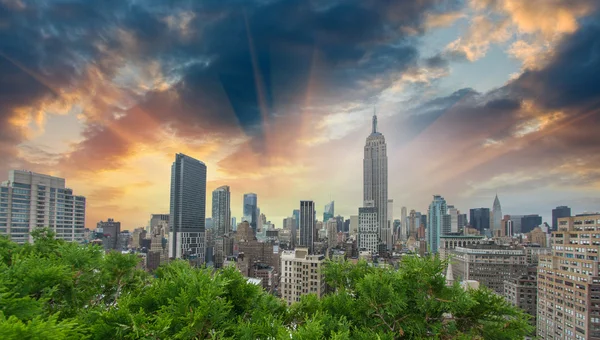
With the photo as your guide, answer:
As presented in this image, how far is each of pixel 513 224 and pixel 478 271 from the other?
102579mm

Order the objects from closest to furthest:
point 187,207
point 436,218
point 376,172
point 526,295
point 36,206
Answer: point 36,206 < point 526,295 < point 187,207 < point 436,218 < point 376,172

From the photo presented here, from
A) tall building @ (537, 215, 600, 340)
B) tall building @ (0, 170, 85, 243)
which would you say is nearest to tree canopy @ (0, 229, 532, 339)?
tall building @ (537, 215, 600, 340)

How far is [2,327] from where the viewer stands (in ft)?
15.1

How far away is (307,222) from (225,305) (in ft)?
342

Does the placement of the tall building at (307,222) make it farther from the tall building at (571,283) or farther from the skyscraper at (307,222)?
the tall building at (571,283)

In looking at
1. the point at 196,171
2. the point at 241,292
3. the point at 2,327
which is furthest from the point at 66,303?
the point at 196,171

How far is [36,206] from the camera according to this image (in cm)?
4078

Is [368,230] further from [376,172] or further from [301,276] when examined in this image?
[301,276]

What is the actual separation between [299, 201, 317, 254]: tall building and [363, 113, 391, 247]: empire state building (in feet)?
213

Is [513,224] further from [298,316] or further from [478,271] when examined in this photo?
[298,316]

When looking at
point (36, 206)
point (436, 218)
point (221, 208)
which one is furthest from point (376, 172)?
point (36, 206)

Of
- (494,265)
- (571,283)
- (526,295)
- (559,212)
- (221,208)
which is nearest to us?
(571,283)

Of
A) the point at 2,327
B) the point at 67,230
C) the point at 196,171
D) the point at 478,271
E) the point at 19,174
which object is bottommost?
the point at 478,271

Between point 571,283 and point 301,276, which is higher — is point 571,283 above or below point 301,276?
above
